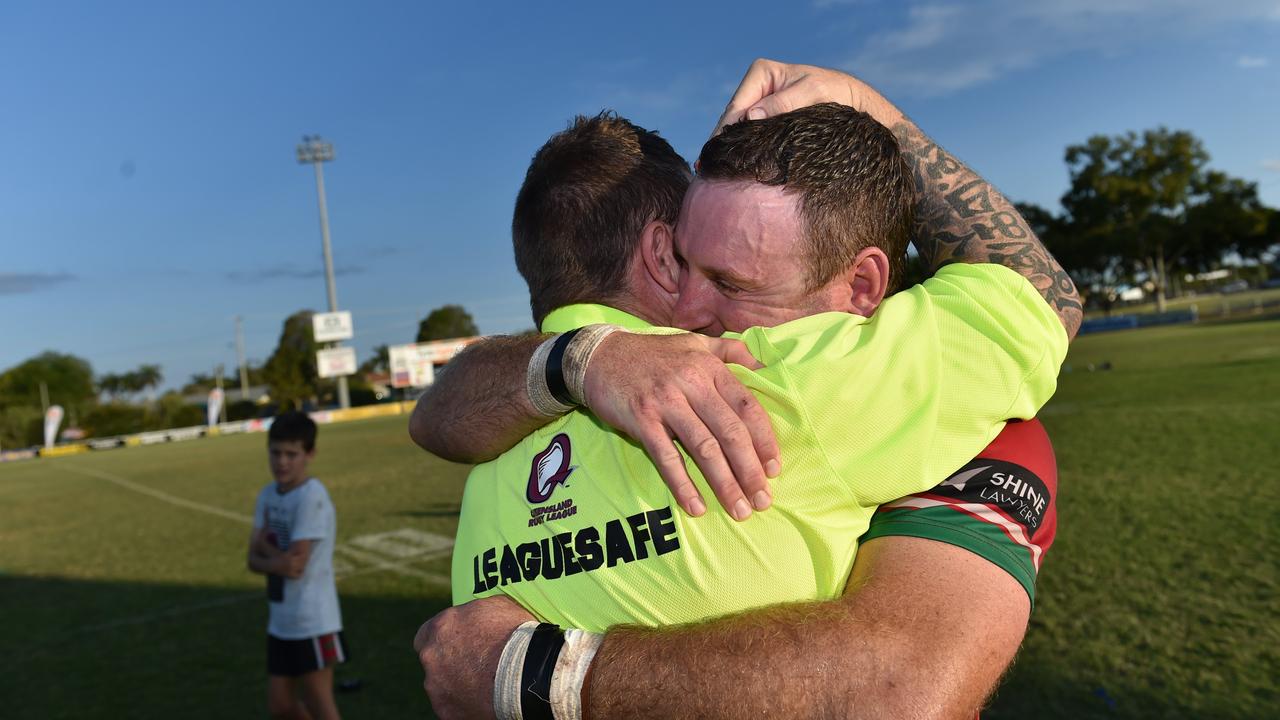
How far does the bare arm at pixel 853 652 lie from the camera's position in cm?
129

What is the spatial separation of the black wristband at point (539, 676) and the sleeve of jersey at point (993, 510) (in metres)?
0.59

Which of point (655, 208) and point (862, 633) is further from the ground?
point (655, 208)

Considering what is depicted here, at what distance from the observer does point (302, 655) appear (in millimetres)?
5613

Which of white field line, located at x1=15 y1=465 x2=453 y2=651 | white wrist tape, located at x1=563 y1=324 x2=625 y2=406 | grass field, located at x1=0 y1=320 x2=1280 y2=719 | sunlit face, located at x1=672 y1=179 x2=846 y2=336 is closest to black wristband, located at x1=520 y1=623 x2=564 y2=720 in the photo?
white wrist tape, located at x1=563 y1=324 x2=625 y2=406

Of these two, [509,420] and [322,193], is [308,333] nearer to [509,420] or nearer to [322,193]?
[322,193]

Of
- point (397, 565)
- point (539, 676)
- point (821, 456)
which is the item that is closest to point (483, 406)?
point (539, 676)

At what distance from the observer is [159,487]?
886 inches

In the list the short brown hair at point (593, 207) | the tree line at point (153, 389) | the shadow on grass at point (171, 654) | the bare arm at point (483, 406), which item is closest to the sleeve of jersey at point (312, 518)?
the shadow on grass at point (171, 654)

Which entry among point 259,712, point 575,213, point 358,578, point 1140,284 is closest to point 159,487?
point 358,578

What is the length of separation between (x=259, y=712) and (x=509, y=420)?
5958mm

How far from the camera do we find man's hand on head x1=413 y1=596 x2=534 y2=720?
1.52 m

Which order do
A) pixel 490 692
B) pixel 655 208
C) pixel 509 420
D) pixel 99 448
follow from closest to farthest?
pixel 490 692
pixel 509 420
pixel 655 208
pixel 99 448

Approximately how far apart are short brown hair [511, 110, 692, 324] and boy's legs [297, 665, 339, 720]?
15.1ft

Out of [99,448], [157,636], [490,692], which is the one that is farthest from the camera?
[99,448]
